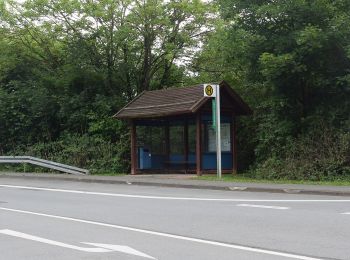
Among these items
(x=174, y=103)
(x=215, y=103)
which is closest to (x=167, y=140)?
(x=174, y=103)

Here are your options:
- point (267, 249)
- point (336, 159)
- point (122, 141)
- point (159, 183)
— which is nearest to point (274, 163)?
point (336, 159)

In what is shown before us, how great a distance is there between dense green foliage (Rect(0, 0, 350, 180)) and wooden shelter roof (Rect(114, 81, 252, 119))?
115 cm

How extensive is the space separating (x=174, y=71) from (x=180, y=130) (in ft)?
21.6

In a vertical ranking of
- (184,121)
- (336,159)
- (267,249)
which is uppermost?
(184,121)

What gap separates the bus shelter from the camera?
24.0m

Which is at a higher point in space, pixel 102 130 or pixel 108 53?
pixel 108 53

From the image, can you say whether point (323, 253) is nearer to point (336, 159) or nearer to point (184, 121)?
point (336, 159)

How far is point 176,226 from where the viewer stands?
10.8 meters

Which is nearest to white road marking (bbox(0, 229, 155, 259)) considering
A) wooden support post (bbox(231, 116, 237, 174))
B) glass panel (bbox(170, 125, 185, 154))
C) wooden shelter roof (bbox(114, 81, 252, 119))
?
wooden shelter roof (bbox(114, 81, 252, 119))

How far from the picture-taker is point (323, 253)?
789cm

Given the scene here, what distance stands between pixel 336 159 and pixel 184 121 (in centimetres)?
751

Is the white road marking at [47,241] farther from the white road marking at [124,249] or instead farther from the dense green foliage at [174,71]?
the dense green foliage at [174,71]

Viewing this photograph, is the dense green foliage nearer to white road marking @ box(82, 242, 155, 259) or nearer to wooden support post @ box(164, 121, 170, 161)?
wooden support post @ box(164, 121, 170, 161)

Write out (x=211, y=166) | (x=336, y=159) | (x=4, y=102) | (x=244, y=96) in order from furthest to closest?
(x=4, y=102) → (x=244, y=96) → (x=211, y=166) → (x=336, y=159)
